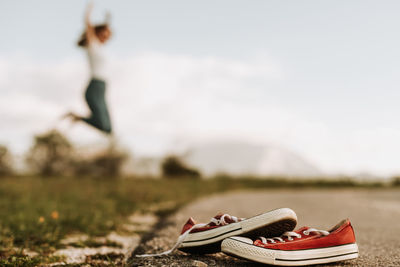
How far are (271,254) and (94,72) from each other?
302cm

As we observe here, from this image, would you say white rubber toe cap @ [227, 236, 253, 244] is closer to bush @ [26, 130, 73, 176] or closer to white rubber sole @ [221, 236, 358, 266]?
white rubber sole @ [221, 236, 358, 266]

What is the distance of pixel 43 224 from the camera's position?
129 inches

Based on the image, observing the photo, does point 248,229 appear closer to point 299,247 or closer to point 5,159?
point 299,247

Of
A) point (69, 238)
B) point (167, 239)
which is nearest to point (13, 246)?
point (69, 238)

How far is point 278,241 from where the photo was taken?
2.12 meters

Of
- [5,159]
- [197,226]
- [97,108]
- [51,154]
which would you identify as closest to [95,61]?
[97,108]

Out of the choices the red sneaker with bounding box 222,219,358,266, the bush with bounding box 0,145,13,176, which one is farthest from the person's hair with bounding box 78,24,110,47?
the bush with bounding box 0,145,13,176

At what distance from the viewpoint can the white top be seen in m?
4.30

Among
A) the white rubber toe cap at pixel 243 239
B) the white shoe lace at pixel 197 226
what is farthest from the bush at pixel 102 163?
the white rubber toe cap at pixel 243 239

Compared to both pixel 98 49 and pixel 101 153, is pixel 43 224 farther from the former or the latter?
pixel 101 153

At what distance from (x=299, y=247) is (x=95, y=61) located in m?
3.12

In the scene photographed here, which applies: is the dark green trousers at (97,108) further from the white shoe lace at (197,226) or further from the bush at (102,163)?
the bush at (102,163)

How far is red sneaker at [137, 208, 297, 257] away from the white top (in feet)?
7.94

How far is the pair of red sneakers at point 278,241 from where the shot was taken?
6.66 feet
